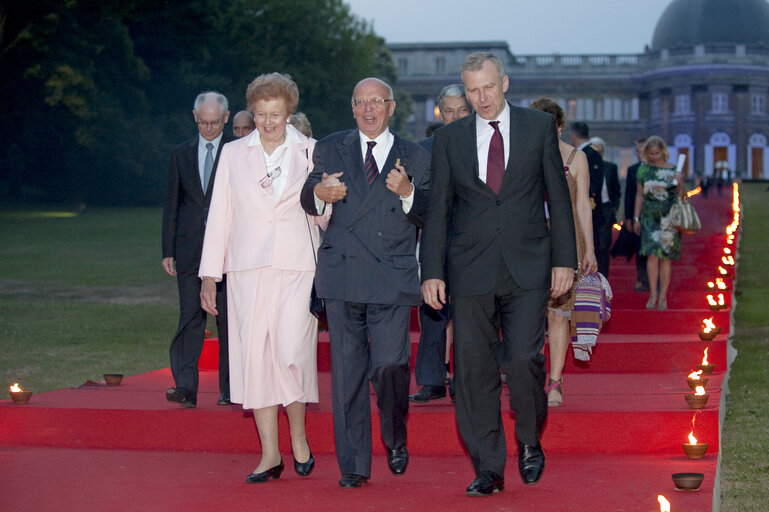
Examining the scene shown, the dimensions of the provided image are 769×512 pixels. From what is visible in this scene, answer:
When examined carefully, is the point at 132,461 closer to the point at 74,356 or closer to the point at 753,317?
the point at 74,356

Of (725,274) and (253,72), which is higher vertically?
(253,72)

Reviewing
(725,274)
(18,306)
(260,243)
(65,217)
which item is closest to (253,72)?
(65,217)

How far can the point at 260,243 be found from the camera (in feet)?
18.5

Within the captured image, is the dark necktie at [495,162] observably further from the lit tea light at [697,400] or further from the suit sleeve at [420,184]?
the lit tea light at [697,400]

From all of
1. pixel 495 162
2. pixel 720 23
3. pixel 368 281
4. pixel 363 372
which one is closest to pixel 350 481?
pixel 363 372

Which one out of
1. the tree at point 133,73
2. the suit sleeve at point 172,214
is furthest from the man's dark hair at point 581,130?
the tree at point 133,73

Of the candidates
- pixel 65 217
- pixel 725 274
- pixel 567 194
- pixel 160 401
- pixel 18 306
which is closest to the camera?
pixel 567 194

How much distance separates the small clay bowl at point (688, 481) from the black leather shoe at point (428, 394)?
2.14 metres

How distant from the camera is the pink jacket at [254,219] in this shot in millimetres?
5637

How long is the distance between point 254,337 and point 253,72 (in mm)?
44212

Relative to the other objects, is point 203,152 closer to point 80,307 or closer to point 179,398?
point 179,398

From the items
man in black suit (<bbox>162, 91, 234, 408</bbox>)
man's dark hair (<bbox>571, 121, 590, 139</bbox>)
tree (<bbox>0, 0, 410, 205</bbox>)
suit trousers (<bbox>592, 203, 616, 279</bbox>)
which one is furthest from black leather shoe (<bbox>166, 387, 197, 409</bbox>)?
tree (<bbox>0, 0, 410, 205</bbox>)

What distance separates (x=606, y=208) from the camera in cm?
1112

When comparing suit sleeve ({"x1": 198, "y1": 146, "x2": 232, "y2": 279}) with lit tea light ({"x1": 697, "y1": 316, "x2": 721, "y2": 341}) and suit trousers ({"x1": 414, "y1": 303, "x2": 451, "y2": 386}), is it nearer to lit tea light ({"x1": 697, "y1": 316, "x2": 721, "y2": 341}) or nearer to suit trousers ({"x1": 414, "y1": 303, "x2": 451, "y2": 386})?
suit trousers ({"x1": 414, "y1": 303, "x2": 451, "y2": 386})
